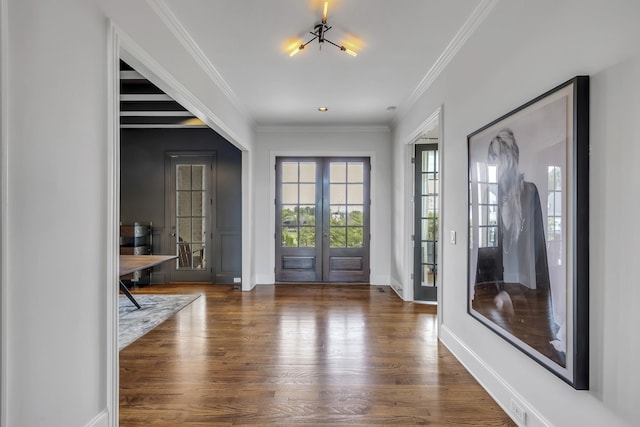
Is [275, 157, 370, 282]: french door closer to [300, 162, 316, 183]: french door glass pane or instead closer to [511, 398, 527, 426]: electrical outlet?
[300, 162, 316, 183]: french door glass pane

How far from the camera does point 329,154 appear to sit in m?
5.73

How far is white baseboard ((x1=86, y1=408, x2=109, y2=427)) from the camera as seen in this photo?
5.51ft

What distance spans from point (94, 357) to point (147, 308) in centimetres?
286

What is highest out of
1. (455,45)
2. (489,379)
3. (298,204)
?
(455,45)

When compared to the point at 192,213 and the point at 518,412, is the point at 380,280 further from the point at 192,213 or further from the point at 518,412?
the point at 518,412

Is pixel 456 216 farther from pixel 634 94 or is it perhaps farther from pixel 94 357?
pixel 94 357

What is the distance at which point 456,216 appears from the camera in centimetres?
284

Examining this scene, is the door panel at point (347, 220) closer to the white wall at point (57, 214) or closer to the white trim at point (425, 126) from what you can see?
the white trim at point (425, 126)

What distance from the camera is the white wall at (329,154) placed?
5.70 m

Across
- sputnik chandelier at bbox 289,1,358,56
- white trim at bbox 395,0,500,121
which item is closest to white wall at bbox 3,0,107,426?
sputnik chandelier at bbox 289,1,358,56

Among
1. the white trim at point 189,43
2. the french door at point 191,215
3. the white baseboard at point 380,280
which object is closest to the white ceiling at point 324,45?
the white trim at point 189,43

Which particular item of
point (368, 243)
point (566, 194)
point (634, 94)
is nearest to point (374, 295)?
point (368, 243)

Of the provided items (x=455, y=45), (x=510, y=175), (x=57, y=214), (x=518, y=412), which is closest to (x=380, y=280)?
(x=518, y=412)

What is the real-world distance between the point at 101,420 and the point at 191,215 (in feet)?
14.4
